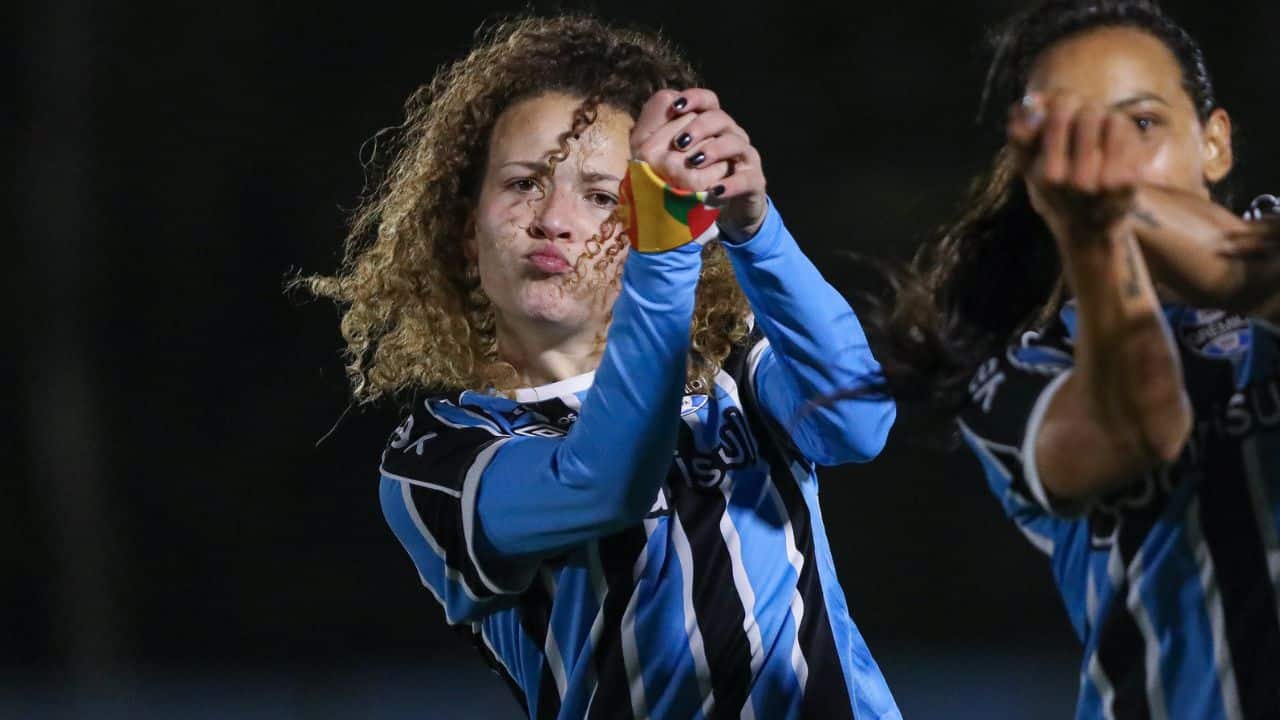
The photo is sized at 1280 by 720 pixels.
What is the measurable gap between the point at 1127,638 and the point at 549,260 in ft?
2.86

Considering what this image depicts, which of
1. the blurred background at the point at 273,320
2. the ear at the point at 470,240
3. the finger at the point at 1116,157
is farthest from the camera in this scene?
the blurred background at the point at 273,320

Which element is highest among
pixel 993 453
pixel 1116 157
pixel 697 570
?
pixel 1116 157

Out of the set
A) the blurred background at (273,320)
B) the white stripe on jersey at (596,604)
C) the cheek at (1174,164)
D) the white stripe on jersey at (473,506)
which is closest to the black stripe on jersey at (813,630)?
the white stripe on jersey at (596,604)

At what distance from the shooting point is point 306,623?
4742 millimetres

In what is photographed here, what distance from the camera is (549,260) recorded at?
6.68 feet

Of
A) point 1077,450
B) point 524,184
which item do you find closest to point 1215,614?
point 1077,450

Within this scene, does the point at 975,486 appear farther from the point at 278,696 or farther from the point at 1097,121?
the point at 1097,121

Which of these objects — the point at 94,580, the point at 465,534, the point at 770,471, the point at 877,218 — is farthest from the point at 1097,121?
the point at 94,580

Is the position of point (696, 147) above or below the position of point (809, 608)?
above

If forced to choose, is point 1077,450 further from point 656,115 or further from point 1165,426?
Result: point 656,115

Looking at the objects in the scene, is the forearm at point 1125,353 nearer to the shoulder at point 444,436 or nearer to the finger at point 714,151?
the finger at point 714,151

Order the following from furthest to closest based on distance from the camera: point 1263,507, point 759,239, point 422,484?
point 422,484
point 759,239
point 1263,507

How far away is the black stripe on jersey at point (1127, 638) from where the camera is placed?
1.44 m

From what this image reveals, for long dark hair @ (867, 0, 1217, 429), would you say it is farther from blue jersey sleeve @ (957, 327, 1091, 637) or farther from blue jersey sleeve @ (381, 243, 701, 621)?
blue jersey sleeve @ (381, 243, 701, 621)
